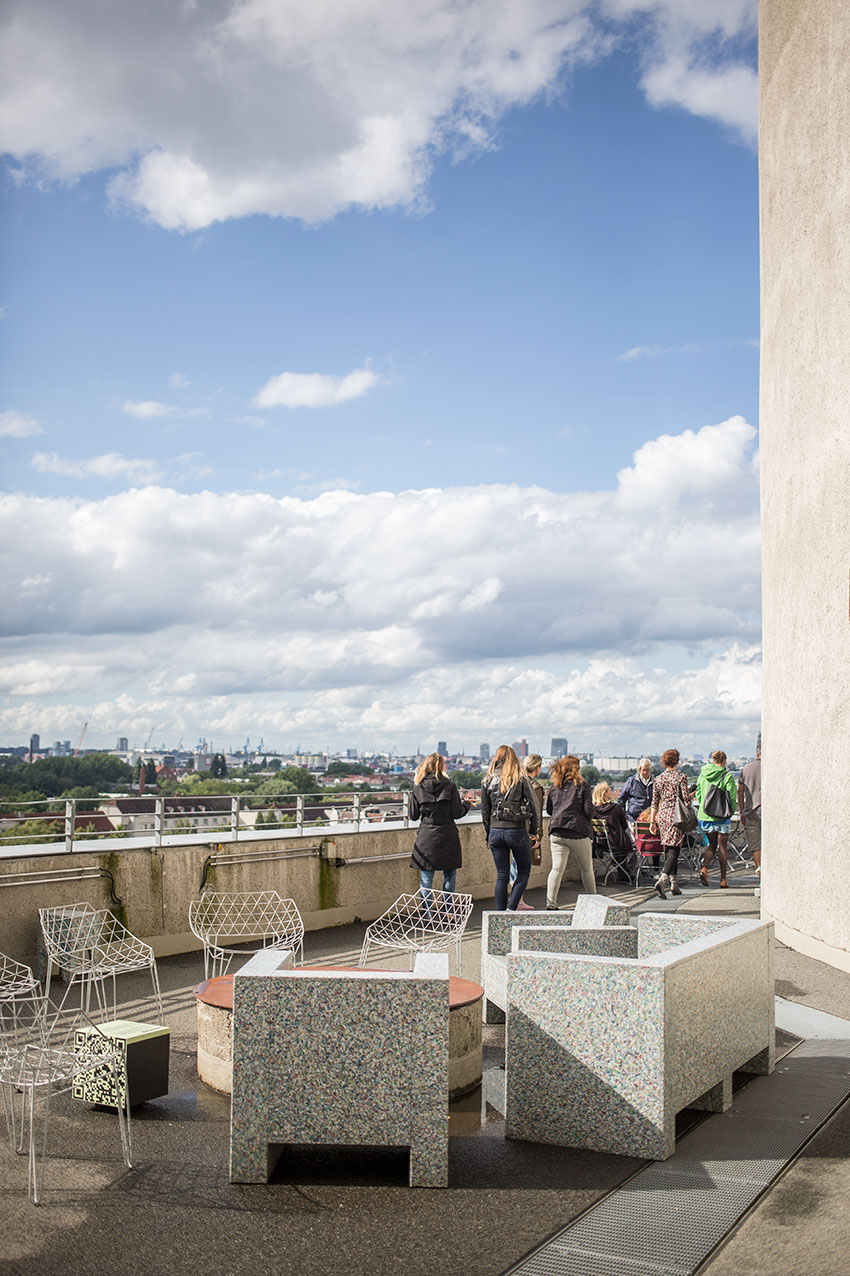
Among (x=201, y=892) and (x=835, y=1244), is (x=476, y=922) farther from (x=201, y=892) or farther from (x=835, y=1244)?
(x=835, y=1244)

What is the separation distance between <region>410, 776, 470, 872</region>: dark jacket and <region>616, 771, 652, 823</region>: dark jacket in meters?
5.62

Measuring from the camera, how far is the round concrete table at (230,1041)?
616 cm

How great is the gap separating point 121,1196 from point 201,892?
6.28 m

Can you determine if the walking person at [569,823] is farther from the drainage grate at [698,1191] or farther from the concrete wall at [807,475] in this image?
the drainage grate at [698,1191]

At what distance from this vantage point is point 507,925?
7.90 meters

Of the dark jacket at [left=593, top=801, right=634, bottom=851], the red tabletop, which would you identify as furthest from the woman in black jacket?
the dark jacket at [left=593, top=801, right=634, bottom=851]

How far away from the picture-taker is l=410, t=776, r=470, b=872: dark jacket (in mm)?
11266

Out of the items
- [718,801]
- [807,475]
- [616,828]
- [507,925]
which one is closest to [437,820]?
[507,925]

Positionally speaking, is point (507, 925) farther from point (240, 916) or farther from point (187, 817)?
point (187, 817)

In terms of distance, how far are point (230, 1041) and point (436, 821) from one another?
5316 millimetres

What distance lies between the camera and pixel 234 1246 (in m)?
4.11

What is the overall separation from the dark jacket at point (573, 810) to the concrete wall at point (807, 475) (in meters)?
2.06

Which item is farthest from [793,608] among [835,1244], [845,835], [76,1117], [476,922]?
[76,1117]

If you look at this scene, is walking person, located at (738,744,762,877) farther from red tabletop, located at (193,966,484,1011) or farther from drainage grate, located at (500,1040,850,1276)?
red tabletop, located at (193,966,484,1011)
